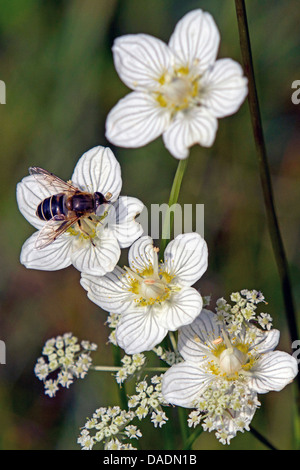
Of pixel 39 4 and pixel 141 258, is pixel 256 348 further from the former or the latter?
pixel 39 4

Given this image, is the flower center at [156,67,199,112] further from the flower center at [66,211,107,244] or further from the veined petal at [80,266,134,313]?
the veined petal at [80,266,134,313]

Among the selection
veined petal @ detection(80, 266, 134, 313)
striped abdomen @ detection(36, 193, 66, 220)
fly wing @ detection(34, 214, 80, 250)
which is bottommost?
veined petal @ detection(80, 266, 134, 313)

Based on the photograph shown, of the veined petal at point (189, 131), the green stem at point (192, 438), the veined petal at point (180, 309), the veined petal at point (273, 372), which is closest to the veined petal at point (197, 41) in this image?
the veined petal at point (189, 131)

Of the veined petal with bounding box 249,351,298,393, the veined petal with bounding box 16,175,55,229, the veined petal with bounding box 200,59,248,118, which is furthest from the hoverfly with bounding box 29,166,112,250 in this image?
the veined petal with bounding box 249,351,298,393

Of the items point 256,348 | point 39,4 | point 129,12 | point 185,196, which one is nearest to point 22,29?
point 39,4

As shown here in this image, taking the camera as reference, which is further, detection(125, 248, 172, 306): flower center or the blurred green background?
the blurred green background

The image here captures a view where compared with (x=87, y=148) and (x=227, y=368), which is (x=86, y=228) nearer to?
(x=227, y=368)

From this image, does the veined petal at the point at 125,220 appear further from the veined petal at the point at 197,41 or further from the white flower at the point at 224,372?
the veined petal at the point at 197,41
